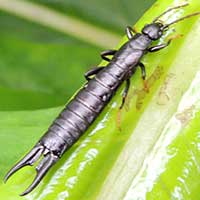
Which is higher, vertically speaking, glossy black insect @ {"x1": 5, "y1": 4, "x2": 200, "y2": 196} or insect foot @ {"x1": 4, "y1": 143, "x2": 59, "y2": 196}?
glossy black insect @ {"x1": 5, "y1": 4, "x2": 200, "y2": 196}

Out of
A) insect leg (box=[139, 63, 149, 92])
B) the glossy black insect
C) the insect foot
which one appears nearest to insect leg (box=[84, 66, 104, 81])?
the glossy black insect

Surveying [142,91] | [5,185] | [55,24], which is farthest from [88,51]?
[5,185]

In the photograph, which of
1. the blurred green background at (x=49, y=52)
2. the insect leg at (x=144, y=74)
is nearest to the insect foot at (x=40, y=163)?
the insect leg at (x=144, y=74)

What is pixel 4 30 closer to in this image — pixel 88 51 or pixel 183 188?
pixel 88 51

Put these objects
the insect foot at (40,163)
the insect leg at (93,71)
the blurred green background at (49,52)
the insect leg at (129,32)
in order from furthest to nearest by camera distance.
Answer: the blurred green background at (49,52)
the insect leg at (129,32)
the insect leg at (93,71)
the insect foot at (40,163)

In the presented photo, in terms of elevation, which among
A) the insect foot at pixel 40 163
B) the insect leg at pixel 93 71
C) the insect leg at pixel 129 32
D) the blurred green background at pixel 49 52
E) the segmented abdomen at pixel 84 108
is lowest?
the insect foot at pixel 40 163

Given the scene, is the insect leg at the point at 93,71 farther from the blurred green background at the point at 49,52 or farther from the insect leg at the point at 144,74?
the blurred green background at the point at 49,52

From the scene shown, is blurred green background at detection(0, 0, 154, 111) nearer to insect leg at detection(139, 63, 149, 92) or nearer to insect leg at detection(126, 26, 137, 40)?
insect leg at detection(126, 26, 137, 40)

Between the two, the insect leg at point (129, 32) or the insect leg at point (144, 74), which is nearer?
the insect leg at point (144, 74)
